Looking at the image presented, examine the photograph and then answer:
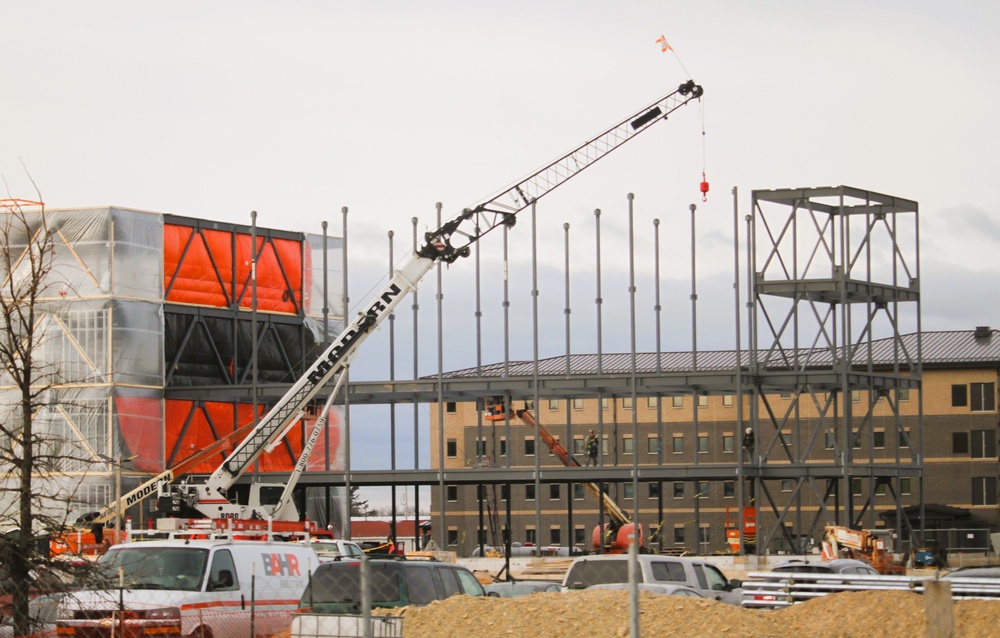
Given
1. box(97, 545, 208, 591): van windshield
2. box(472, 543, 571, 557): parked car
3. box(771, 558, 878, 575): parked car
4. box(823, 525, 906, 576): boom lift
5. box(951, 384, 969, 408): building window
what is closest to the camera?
box(97, 545, 208, 591): van windshield

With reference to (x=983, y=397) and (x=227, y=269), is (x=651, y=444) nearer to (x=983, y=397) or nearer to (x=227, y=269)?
(x=983, y=397)

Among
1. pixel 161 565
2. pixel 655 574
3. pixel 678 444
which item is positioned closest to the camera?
pixel 161 565

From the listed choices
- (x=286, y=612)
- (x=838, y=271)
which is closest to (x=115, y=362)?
(x=838, y=271)

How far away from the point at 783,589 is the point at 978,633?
5.63 metres

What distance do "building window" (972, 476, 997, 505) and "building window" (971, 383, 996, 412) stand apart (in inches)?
187

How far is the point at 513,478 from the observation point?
56219 millimetres

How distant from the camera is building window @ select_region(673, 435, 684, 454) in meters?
111

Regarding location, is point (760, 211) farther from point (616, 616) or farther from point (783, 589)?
point (616, 616)

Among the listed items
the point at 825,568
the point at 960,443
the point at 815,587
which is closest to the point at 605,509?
the point at 825,568

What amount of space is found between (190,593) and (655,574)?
10.0m

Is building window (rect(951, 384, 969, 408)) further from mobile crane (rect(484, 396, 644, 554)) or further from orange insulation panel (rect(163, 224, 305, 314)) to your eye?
orange insulation panel (rect(163, 224, 305, 314))

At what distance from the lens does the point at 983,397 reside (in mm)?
102938

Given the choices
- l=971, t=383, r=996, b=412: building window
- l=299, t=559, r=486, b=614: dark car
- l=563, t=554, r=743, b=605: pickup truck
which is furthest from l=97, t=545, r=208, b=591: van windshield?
l=971, t=383, r=996, b=412: building window

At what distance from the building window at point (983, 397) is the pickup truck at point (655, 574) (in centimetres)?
7775
